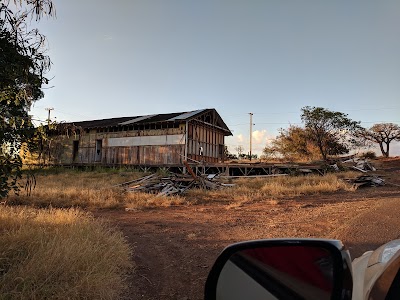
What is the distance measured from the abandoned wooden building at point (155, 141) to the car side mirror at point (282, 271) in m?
24.8

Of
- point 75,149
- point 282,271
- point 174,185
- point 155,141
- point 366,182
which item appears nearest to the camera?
point 282,271

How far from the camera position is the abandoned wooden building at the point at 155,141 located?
2727 centimetres

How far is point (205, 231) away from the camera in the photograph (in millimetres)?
7820

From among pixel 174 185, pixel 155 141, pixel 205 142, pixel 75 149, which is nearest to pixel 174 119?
Result: pixel 155 141

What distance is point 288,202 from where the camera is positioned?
12.9 m

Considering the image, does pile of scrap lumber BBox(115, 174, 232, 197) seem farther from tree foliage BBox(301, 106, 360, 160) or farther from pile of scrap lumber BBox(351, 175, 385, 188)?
tree foliage BBox(301, 106, 360, 160)

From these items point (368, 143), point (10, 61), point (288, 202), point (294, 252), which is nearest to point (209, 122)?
point (288, 202)

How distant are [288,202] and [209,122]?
1905cm

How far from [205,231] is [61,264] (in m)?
4.24

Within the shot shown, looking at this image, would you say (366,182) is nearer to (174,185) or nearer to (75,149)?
(174,185)

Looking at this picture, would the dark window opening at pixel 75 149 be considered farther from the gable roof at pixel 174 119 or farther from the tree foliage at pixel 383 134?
the tree foliage at pixel 383 134

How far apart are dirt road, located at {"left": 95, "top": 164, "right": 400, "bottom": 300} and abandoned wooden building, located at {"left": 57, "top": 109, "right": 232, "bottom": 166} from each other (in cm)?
1538

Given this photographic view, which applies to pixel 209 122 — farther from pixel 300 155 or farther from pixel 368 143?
pixel 368 143

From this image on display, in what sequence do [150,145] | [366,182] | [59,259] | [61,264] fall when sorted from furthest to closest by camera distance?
[150,145], [366,182], [59,259], [61,264]
